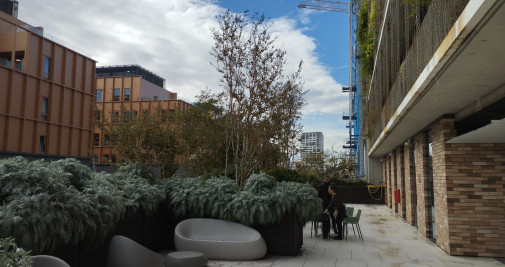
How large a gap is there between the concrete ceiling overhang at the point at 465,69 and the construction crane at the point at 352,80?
14153mm

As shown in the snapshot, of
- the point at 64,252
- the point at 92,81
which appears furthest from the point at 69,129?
the point at 64,252

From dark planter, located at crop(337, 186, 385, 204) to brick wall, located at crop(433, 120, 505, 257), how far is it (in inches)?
682

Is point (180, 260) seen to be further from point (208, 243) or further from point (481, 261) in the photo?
point (481, 261)

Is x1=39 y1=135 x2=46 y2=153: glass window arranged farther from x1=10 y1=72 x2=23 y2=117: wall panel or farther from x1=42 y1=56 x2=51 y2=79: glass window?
x1=42 y1=56 x2=51 y2=79: glass window

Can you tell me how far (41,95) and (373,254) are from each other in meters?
27.3

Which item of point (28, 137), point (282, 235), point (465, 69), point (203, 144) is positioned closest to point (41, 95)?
point (28, 137)

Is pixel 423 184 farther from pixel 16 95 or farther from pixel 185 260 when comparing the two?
pixel 16 95

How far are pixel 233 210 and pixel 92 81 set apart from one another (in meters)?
30.1

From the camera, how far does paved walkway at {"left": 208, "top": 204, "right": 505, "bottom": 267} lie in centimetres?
771

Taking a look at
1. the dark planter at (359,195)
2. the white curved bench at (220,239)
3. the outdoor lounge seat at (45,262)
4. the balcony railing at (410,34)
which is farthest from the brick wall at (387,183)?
the outdoor lounge seat at (45,262)

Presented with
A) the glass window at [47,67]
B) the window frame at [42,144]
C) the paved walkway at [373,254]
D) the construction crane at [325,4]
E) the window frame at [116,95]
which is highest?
the construction crane at [325,4]

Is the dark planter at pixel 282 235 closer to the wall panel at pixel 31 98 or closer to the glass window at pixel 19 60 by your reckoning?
the wall panel at pixel 31 98

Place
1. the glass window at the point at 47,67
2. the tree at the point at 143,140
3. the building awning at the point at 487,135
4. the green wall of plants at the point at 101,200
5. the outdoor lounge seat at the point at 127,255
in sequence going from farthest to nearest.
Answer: the glass window at the point at 47,67
the tree at the point at 143,140
the building awning at the point at 487,135
the outdoor lounge seat at the point at 127,255
the green wall of plants at the point at 101,200

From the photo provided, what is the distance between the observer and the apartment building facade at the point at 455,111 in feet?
14.1
